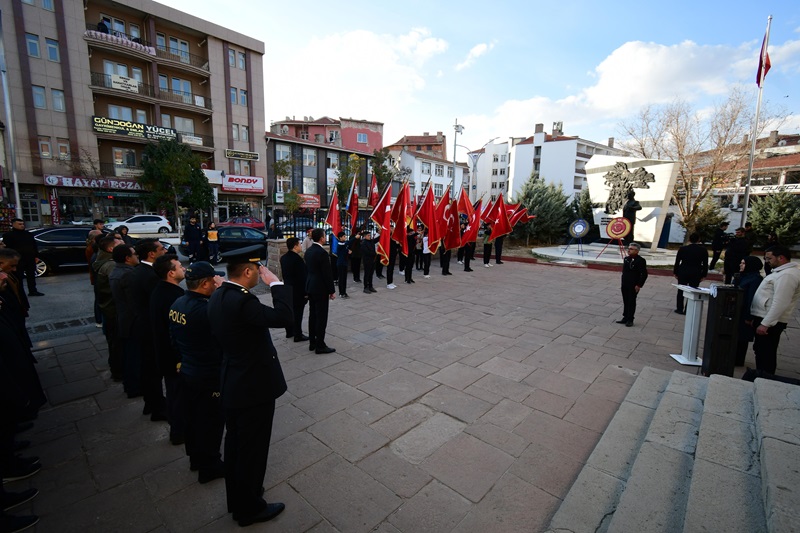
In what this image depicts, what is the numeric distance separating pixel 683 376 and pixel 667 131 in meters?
24.7

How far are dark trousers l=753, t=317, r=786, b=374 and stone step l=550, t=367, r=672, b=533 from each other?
1.56 metres

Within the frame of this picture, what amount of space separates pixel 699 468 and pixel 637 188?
18.6 meters

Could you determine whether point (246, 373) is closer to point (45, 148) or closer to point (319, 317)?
point (319, 317)

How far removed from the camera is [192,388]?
9.28ft

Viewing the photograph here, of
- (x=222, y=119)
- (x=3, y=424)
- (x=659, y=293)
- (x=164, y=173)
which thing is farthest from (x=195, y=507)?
(x=222, y=119)

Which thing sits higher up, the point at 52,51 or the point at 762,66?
the point at 52,51

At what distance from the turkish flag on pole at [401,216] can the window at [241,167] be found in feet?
92.5

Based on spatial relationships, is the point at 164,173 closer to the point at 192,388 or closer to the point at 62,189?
the point at 62,189

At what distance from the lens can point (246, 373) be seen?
237 centimetres

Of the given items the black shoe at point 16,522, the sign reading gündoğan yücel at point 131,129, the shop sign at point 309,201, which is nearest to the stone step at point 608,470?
the black shoe at point 16,522

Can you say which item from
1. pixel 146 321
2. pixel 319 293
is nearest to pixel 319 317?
pixel 319 293

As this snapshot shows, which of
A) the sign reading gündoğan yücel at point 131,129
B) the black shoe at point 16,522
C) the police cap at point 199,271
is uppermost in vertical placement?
the sign reading gündoğan yücel at point 131,129

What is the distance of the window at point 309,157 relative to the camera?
41.6 m

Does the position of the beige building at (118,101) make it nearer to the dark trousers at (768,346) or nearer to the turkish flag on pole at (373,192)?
the turkish flag on pole at (373,192)
